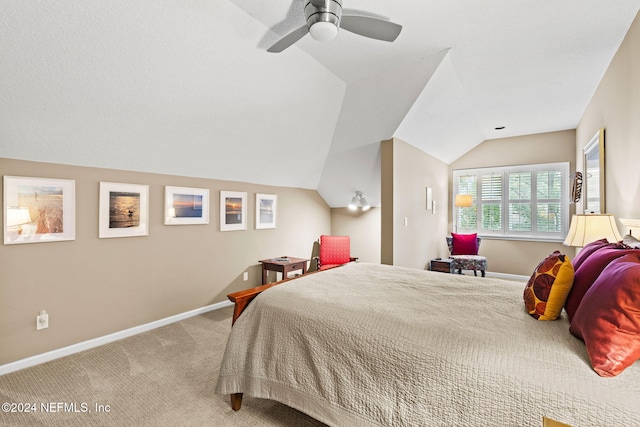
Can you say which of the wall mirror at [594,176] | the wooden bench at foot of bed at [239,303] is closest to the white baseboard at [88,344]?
the wooden bench at foot of bed at [239,303]

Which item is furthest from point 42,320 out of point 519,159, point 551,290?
point 519,159

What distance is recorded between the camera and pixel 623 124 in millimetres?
2559

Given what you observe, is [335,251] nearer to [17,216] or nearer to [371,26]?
[371,26]

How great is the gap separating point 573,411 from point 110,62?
3.32 meters

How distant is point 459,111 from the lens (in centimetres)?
417

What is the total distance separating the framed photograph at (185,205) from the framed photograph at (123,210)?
0.24 meters

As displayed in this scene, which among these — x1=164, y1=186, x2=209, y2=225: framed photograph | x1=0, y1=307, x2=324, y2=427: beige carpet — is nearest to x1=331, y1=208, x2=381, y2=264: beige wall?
x1=164, y1=186, x2=209, y2=225: framed photograph

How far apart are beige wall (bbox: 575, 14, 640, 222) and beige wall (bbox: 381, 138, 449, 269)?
6.99 feet

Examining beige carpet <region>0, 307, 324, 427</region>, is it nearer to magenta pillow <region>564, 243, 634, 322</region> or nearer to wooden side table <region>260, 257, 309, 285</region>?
wooden side table <region>260, 257, 309, 285</region>

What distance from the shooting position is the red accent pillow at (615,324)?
3.57ft

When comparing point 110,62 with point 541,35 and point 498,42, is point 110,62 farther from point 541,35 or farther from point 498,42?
point 541,35

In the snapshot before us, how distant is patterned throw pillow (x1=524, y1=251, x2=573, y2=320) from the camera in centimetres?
157

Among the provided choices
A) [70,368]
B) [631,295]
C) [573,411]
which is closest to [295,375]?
[573,411]

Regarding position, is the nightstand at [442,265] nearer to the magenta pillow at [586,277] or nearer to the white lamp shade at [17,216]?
the magenta pillow at [586,277]
